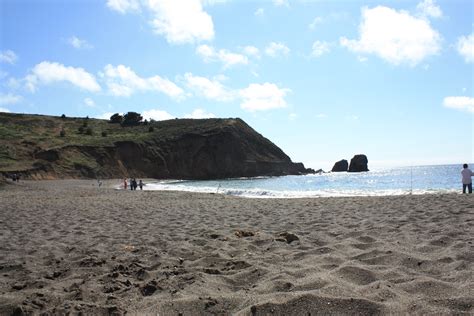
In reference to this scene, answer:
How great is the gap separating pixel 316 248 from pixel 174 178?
7169 centimetres

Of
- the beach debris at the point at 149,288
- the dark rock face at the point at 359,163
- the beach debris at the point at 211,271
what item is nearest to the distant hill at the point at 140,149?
the dark rock face at the point at 359,163

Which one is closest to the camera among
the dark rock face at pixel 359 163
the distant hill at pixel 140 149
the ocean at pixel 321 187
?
the ocean at pixel 321 187

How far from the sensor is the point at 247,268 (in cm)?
465

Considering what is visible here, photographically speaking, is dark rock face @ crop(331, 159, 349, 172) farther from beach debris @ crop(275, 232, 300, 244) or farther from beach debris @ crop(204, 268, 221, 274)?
beach debris @ crop(204, 268, 221, 274)

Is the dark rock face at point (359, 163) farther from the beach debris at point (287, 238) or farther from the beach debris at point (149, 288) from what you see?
the beach debris at point (149, 288)

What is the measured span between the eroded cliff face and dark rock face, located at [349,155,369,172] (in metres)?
30.3

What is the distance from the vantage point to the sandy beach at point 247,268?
3.44 meters

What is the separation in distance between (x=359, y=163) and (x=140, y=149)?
69.4 meters

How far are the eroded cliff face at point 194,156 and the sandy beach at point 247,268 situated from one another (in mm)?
57150

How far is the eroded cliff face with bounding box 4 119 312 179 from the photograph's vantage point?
65.3m

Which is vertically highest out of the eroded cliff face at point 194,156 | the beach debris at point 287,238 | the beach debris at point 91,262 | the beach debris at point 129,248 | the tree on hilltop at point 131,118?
the tree on hilltop at point 131,118

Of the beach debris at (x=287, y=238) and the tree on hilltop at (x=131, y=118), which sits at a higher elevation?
the tree on hilltop at (x=131, y=118)

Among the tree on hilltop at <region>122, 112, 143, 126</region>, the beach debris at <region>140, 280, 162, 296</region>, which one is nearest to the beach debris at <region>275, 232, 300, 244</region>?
the beach debris at <region>140, 280, 162, 296</region>

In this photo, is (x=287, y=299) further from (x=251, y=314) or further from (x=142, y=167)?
(x=142, y=167)
